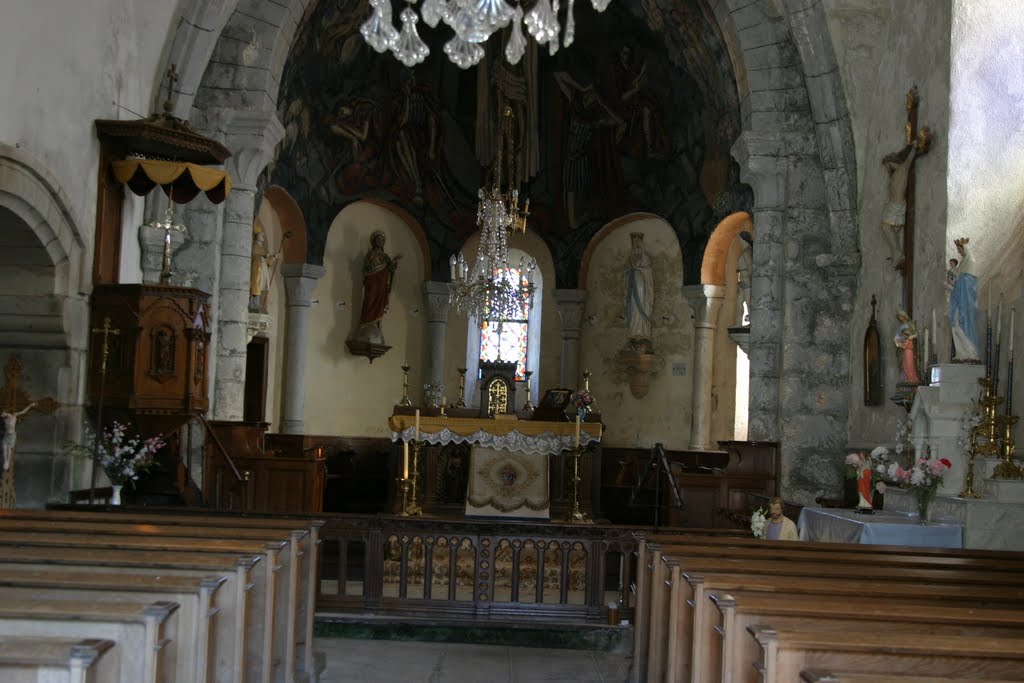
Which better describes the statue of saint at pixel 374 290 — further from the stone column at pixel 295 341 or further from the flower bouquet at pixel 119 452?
the flower bouquet at pixel 119 452

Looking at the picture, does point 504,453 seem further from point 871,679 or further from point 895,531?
point 871,679

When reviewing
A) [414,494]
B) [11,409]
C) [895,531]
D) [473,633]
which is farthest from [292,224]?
[895,531]

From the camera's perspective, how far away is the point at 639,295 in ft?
59.5

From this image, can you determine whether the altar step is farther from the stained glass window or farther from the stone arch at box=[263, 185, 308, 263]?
the stained glass window

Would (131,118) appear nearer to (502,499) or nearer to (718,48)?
(502,499)

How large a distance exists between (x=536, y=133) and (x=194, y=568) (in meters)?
14.6

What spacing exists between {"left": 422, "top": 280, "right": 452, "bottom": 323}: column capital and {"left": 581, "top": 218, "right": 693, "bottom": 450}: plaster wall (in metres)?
2.33

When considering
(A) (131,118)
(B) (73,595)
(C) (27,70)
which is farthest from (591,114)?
(B) (73,595)

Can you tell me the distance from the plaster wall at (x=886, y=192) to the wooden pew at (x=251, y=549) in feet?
20.6

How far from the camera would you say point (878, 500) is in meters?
11.0

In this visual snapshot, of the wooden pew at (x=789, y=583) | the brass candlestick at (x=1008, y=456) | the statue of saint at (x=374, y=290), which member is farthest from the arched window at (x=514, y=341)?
the wooden pew at (x=789, y=583)

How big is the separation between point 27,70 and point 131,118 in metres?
2.30

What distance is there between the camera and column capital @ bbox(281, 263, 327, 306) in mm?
17047

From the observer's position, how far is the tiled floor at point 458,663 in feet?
23.3
